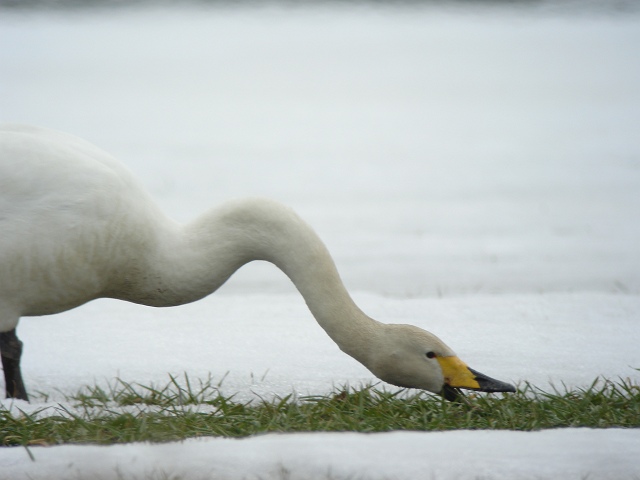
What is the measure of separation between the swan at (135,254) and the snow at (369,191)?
0.41 m

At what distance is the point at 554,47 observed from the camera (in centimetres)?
1445

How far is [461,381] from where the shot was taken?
3.39m

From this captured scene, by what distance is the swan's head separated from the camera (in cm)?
342

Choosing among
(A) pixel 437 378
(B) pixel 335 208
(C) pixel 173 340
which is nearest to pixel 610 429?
(A) pixel 437 378

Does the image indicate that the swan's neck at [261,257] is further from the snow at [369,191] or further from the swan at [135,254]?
the snow at [369,191]

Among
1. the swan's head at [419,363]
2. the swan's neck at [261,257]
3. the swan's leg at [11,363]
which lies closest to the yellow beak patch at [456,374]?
the swan's head at [419,363]

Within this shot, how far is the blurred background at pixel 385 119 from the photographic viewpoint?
671 cm

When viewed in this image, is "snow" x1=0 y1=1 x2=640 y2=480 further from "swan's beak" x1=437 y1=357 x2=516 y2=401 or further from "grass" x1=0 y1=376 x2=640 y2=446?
"swan's beak" x1=437 y1=357 x2=516 y2=401

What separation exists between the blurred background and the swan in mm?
2087

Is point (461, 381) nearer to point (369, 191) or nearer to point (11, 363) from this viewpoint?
point (11, 363)

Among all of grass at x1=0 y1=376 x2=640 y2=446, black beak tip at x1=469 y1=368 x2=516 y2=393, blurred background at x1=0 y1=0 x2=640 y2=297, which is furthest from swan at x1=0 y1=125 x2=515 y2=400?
blurred background at x1=0 y1=0 x2=640 y2=297

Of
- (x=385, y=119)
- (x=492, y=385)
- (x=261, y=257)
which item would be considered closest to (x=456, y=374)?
(x=492, y=385)

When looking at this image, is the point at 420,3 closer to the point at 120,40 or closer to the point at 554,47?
the point at 554,47

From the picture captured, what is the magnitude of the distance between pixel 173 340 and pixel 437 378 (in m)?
1.64
